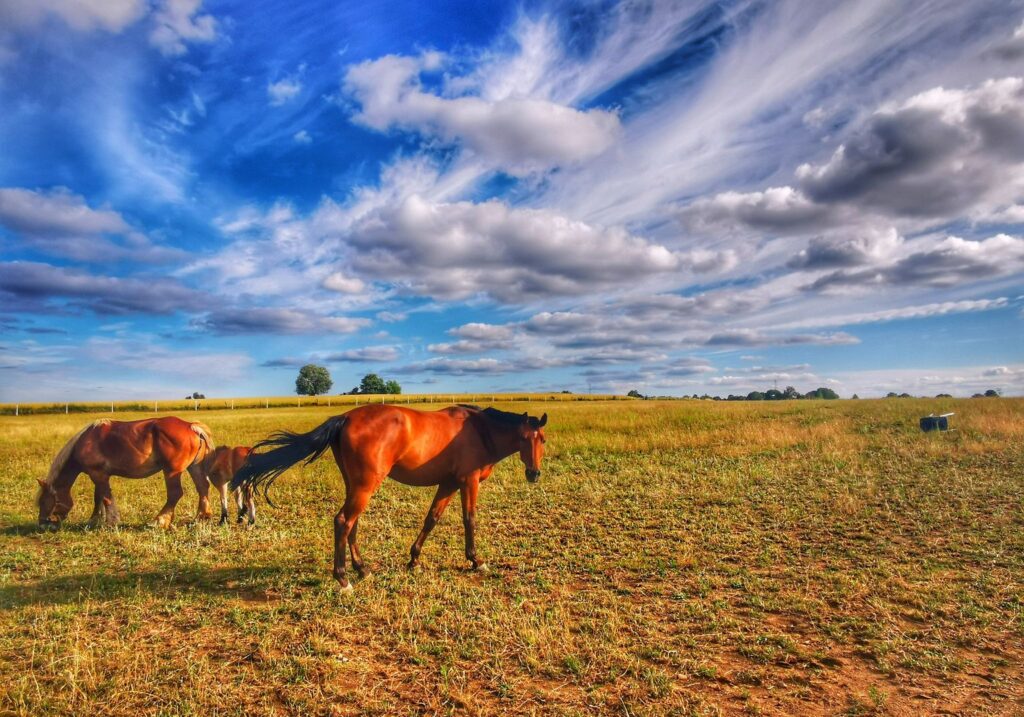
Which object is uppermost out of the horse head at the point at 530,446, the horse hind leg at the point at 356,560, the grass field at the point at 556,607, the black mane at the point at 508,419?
the black mane at the point at 508,419

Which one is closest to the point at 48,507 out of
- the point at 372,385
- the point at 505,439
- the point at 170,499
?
the point at 170,499

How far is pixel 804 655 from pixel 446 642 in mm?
3748

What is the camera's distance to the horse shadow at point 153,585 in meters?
6.91

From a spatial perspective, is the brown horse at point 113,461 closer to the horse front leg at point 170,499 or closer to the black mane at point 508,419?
the horse front leg at point 170,499

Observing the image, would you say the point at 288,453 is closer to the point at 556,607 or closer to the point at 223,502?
the point at 556,607

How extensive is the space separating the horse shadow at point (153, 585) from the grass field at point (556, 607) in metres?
0.04

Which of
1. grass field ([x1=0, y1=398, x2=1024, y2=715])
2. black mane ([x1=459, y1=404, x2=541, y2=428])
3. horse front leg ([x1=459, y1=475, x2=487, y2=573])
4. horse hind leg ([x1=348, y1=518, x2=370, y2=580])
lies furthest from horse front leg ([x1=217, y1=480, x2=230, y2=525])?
black mane ([x1=459, y1=404, x2=541, y2=428])

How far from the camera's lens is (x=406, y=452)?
734 centimetres

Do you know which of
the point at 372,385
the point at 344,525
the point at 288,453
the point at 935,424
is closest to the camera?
the point at 344,525

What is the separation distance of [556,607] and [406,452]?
2894 mm

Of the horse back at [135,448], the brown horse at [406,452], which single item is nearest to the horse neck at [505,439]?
the brown horse at [406,452]

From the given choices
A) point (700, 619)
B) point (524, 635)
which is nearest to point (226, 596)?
point (524, 635)

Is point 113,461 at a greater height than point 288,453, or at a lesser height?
lesser

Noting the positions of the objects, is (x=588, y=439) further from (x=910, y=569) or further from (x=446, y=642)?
(x=446, y=642)
